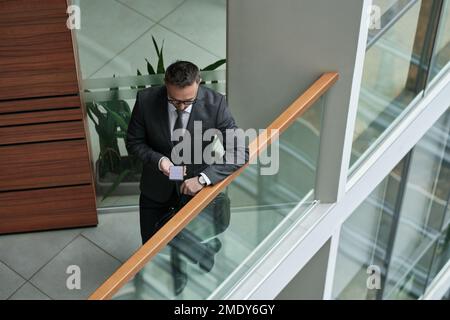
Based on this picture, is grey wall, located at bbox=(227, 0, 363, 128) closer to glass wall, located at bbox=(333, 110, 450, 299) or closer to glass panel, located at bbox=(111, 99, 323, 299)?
glass panel, located at bbox=(111, 99, 323, 299)

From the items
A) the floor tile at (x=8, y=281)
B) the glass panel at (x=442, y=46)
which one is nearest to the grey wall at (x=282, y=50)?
the glass panel at (x=442, y=46)

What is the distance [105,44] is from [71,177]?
3.12ft

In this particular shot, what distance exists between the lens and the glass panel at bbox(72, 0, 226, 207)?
557 centimetres

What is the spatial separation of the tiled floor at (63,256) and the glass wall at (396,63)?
1.79 meters

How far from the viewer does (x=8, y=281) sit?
5785 millimetres

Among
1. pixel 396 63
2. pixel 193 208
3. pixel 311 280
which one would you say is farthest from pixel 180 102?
pixel 311 280

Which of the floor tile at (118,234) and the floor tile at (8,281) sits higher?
the floor tile at (118,234)

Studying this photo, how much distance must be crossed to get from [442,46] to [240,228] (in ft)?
6.66

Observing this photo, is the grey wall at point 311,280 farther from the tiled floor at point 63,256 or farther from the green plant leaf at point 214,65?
the green plant leaf at point 214,65

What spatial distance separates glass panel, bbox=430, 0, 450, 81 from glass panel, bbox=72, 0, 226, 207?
144 centimetres

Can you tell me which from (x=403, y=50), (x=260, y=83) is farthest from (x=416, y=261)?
(x=260, y=83)

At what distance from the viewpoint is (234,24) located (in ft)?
16.0

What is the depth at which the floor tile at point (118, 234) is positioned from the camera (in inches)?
236

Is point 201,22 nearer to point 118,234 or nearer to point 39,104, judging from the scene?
point 39,104
